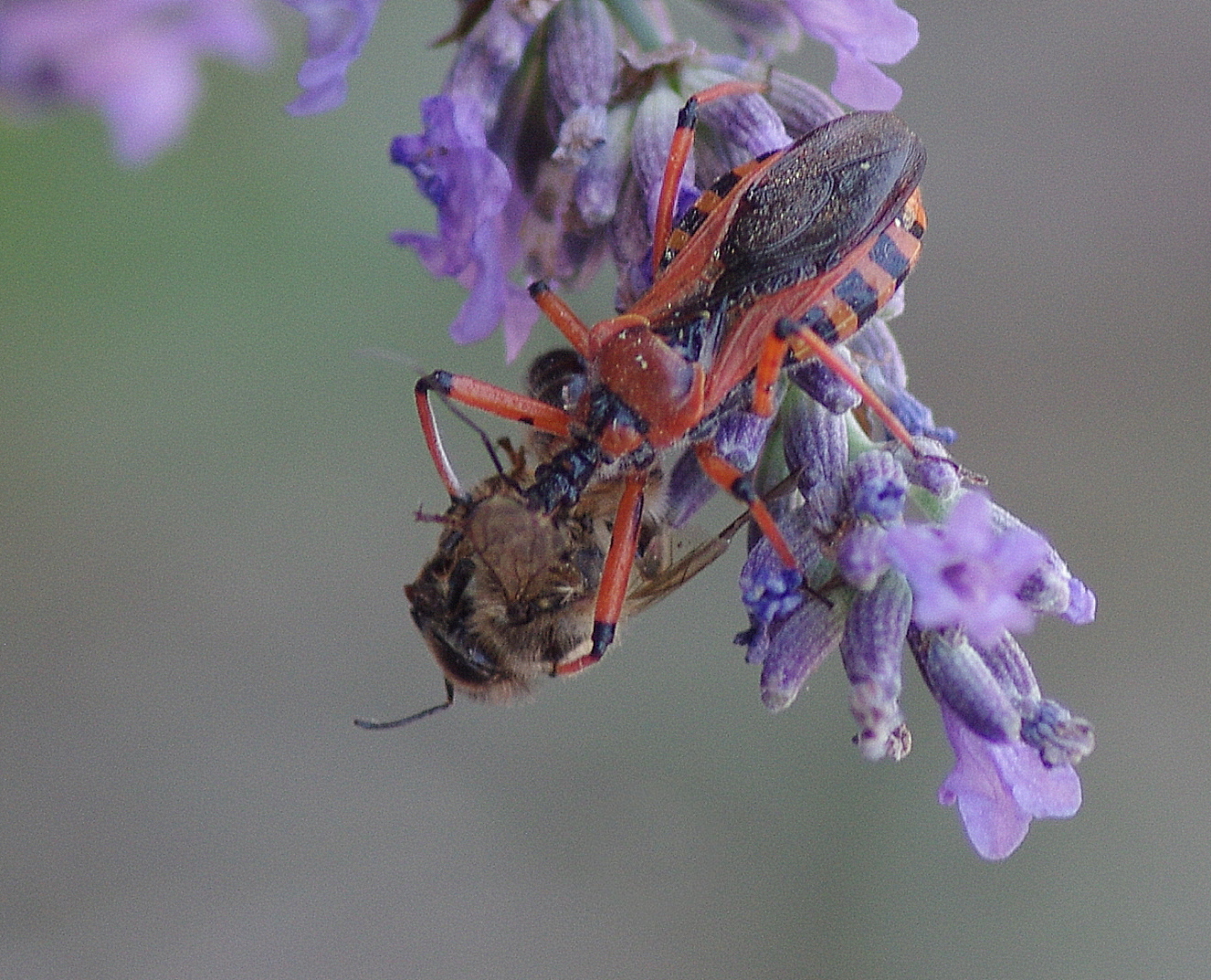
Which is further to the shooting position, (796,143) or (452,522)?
(452,522)

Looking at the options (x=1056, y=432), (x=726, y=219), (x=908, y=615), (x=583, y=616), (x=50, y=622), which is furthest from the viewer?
(x=1056, y=432)

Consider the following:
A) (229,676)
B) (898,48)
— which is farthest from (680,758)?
(898,48)

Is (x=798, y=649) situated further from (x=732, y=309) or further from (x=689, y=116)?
(x=689, y=116)

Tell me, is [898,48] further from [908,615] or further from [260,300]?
[260,300]

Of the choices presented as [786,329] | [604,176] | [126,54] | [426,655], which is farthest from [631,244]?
[426,655]

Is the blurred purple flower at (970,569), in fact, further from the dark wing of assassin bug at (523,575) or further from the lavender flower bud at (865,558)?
the dark wing of assassin bug at (523,575)

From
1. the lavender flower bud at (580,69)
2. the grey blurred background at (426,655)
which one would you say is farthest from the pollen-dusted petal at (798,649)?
the grey blurred background at (426,655)
